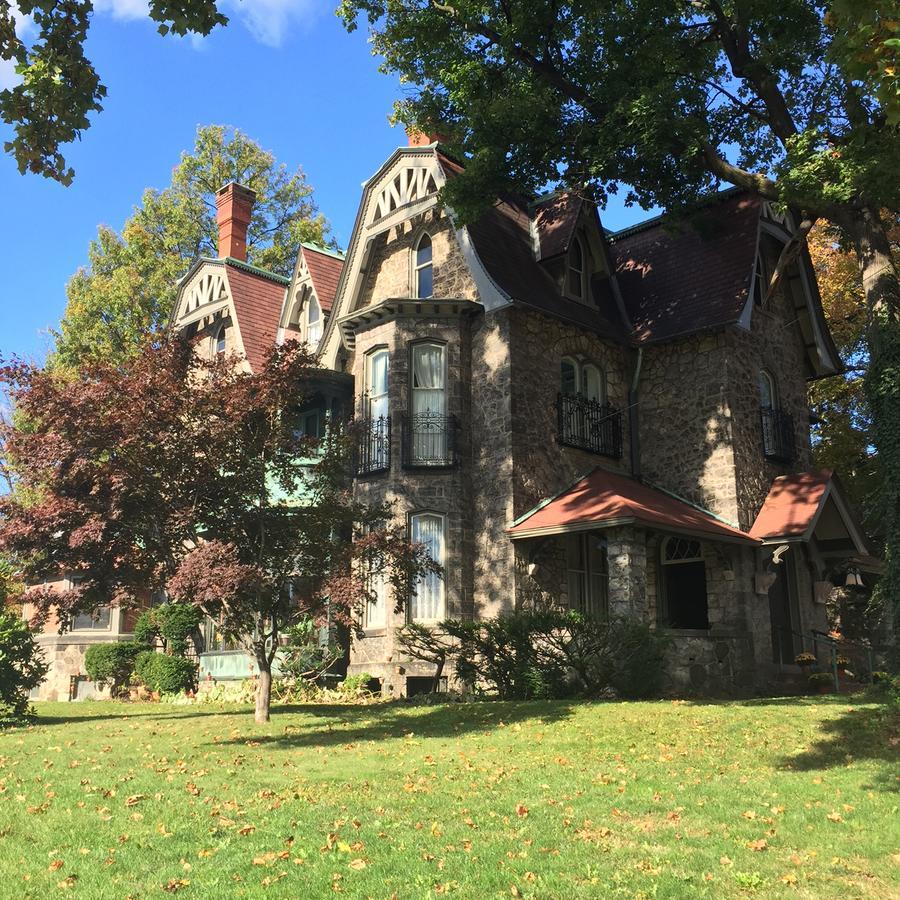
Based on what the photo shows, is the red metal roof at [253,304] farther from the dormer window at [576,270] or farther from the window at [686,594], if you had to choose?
the window at [686,594]

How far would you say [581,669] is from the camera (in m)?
15.1

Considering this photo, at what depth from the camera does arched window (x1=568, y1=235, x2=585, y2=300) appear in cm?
2225

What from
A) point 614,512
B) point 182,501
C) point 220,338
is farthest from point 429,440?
point 220,338

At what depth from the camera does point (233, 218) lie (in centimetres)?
3108

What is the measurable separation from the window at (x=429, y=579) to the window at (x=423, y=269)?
5.58 metres

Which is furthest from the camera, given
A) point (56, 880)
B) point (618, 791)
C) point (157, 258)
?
point (157, 258)

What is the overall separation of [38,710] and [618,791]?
51.6 feet

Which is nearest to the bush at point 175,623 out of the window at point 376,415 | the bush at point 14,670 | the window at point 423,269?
the bush at point 14,670

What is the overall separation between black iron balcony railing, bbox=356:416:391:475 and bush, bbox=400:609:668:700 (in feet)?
16.7

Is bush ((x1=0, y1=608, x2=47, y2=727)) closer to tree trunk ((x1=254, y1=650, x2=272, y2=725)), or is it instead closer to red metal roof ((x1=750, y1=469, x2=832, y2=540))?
tree trunk ((x1=254, y1=650, x2=272, y2=725))

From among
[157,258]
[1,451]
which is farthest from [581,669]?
[157,258]

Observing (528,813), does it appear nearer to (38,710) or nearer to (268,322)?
(38,710)

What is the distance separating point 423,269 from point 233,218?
1184cm

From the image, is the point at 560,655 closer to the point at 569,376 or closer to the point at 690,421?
the point at 690,421
